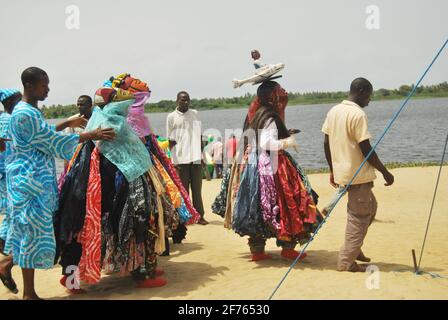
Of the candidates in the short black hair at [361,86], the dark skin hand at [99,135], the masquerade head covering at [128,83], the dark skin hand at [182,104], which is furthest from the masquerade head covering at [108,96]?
the dark skin hand at [182,104]

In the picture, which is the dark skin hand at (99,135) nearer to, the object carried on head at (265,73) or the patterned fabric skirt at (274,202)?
the patterned fabric skirt at (274,202)

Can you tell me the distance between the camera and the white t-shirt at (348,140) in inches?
217

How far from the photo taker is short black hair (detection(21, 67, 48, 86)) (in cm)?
499

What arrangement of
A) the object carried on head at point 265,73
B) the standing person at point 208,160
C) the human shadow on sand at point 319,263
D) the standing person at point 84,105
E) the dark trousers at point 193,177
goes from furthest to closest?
the standing person at point 208,160
the dark trousers at point 193,177
the standing person at point 84,105
the object carried on head at point 265,73
the human shadow on sand at point 319,263

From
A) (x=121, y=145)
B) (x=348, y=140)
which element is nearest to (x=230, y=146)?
(x=348, y=140)

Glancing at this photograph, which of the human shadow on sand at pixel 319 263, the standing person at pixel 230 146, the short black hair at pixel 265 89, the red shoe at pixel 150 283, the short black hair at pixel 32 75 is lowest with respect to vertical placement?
the human shadow on sand at pixel 319 263

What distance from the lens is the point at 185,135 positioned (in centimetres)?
889

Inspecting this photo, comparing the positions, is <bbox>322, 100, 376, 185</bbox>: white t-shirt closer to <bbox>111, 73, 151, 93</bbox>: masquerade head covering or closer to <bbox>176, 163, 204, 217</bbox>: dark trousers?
<bbox>111, 73, 151, 93</bbox>: masquerade head covering


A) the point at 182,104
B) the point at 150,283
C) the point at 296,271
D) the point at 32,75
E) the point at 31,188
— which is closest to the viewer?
the point at 31,188

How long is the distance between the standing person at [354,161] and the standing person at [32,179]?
99.0 inches

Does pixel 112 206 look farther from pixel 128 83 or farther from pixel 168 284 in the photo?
pixel 128 83

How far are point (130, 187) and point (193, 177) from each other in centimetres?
377

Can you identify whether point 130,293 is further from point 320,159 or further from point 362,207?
point 320,159
